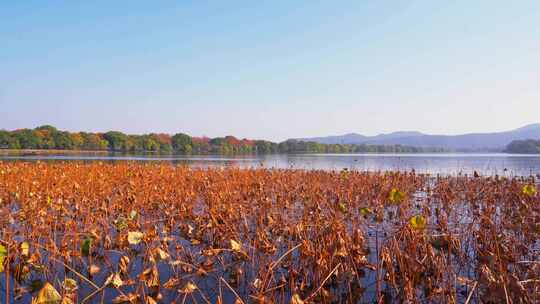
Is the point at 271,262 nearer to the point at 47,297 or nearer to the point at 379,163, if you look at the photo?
the point at 47,297

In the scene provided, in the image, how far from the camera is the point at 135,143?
14725 centimetres

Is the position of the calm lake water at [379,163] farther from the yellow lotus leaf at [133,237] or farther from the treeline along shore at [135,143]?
the treeline along shore at [135,143]

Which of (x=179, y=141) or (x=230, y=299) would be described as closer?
(x=230, y=299)

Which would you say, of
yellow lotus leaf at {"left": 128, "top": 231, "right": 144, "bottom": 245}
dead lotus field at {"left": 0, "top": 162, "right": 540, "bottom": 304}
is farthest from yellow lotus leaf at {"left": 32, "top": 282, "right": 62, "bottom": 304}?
yellow lotus leaf at {"left": 128, "top": 231, "right": 144, "bottom": 245}

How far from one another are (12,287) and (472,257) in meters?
7.96

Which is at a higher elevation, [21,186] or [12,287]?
[21,186]

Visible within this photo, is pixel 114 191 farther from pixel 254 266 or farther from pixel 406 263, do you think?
pixel 406 263

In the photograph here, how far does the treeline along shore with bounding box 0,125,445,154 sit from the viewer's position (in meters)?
125

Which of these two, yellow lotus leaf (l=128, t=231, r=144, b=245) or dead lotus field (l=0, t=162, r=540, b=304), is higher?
yellow lotus leaf (l=128, t=231, r=144, b=245)

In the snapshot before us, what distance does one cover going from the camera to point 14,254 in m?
5.73

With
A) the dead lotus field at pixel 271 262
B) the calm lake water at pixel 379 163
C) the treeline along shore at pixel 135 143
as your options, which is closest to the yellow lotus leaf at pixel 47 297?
the dead lotus field at pixel 271 262

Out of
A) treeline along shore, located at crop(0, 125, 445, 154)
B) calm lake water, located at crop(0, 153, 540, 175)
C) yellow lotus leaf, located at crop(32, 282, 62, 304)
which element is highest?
treeline along shore, located at crop(0, 125, 445, 154)

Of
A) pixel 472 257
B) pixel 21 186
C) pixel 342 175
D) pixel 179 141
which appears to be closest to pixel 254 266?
pixel 472 257

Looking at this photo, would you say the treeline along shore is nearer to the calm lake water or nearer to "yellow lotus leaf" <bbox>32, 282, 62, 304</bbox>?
the calm lake water
